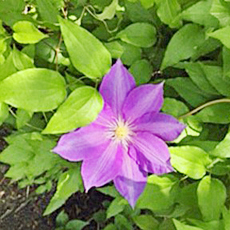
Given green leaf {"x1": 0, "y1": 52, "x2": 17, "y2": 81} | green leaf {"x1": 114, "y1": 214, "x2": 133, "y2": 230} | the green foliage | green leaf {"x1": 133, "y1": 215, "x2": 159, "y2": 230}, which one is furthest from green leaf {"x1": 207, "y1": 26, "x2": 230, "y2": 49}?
green leaf {"x1": 114, "y1": 214, "x2": 133, "y2": 230}

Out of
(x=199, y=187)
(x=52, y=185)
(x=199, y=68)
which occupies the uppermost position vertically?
(x=199, y=68)

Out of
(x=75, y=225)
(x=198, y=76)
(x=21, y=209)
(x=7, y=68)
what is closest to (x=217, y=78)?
(x=198, y=76)

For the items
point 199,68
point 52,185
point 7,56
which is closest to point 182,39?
point 199,68

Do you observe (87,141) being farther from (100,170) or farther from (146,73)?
(146,73)

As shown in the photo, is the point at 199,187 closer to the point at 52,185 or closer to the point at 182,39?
the point at 182,39

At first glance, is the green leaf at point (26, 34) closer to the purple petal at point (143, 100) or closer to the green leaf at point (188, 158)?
the purple petal at point (143, 100)

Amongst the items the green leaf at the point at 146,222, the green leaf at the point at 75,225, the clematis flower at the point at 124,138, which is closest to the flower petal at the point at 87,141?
the clematis flower at the point at 124,138
